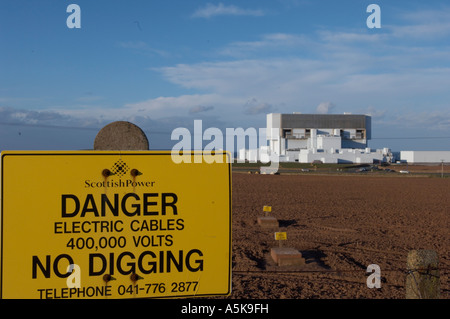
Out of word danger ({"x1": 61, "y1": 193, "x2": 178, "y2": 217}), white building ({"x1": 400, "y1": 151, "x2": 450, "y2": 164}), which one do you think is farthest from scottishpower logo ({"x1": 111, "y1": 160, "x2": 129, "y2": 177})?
white building ({"x1": 400, "y1": 151, "x2": 450, "y2": 164})

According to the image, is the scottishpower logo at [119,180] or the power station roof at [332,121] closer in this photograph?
the scottishpower logo at [119,180]

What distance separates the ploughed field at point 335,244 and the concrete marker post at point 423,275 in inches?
161

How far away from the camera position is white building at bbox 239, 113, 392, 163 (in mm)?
81438

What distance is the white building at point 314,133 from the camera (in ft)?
267

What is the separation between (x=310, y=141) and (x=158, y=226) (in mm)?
82095

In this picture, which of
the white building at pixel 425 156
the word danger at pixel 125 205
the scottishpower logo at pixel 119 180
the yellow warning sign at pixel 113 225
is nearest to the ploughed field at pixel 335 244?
the yellow warning sign at pixel 113 225

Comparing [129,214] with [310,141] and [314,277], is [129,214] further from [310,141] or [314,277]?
[310,141]

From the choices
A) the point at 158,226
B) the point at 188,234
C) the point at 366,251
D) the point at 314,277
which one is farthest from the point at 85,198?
the point at 366,251

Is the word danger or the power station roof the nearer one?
the word danger

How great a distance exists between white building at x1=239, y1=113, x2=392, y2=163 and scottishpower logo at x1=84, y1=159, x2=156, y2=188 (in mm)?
78167

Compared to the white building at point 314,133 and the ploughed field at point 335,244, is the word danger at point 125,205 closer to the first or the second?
the ploughed field at point 335,244

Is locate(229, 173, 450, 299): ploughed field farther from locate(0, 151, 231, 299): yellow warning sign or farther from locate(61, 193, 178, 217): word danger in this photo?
locate(61, 193, 178, 217): word danger

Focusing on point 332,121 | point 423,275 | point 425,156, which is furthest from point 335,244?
point 425,156

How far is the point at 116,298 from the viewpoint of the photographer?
2.58 metres
